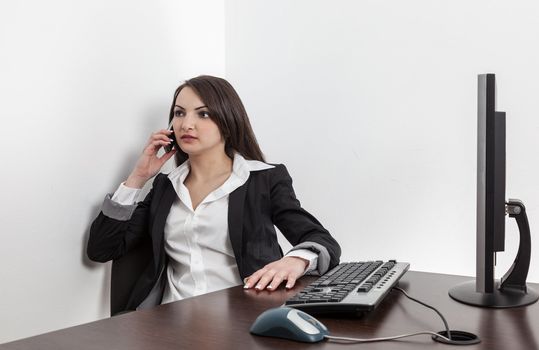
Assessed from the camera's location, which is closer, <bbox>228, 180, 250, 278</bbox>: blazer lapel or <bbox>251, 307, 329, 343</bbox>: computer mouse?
<bbox>251, 307, 329, 343</bbox>: computer mouse

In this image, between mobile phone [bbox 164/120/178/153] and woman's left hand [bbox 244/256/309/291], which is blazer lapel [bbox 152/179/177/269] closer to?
mobile phone [bbox 164/120/178/153]

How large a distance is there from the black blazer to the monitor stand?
55 centimetres

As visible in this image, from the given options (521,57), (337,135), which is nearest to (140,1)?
(337,135)

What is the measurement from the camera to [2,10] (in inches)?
61.3

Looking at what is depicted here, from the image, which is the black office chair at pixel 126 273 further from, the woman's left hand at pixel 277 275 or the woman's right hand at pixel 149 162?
the woman's left hand at pixel 277 275

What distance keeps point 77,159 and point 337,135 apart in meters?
0.94

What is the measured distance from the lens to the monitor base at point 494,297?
3.63ft

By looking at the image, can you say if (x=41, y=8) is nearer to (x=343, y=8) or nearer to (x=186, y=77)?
(x=186, y=77)

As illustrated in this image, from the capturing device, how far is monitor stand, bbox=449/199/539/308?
3.76 ft

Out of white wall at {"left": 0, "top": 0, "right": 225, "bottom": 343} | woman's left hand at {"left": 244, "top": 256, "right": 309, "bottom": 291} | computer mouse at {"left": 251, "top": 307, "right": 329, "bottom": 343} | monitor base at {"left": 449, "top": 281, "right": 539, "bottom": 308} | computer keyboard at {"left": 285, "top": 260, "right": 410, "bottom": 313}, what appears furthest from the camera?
white wall at {"left": 0, "top": 0, "right": 225, "bottom": 343}

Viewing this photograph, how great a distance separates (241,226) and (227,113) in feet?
1.28

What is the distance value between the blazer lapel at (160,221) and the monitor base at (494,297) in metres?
0.90

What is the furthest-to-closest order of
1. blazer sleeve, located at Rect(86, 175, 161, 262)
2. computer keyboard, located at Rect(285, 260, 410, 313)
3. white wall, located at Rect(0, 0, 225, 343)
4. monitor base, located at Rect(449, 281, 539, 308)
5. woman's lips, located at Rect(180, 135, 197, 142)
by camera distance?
1. woman's lips, located at Rect(180, 135, 197, 142)
2. blazer sleeve, located at Rect(86, 175, 161, 262)
3. white wall, located at Rect(0, 0, 225, 343)
4. monitor base, located at Rect(449, 281, 539, 308)
5. computer keyboard, located at Rect(285, 260, 410, 313)

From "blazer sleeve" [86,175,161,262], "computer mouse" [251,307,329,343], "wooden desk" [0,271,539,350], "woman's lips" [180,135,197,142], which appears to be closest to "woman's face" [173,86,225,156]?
"woman's lips" [180,135,197,142]
